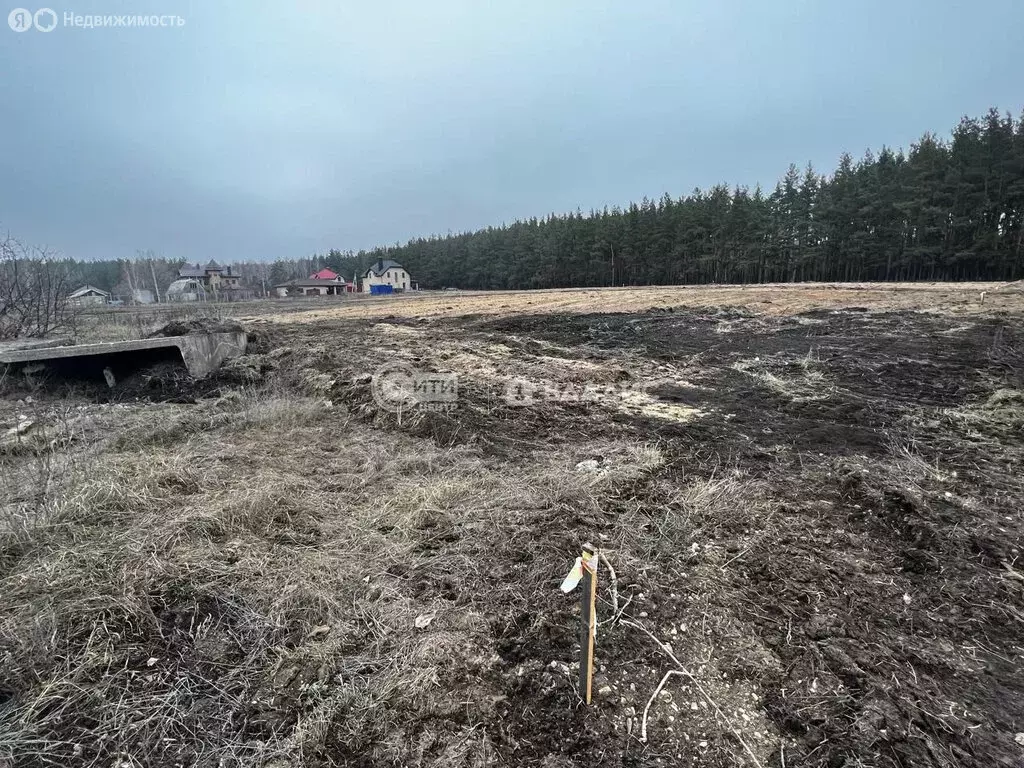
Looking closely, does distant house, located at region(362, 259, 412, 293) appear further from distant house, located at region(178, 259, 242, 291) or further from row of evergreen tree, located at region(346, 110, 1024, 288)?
distant house, located at region(178, 259, 242, 291)

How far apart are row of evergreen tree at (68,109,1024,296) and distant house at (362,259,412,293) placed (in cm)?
1319

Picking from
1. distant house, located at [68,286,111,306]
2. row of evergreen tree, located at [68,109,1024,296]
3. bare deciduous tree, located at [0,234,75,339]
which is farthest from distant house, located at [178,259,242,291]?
bare deciduous tree, located at [0,234,75,339]

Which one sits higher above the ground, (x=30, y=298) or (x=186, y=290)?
(x=186, y=290)

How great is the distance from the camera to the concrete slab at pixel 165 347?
799 centimetres

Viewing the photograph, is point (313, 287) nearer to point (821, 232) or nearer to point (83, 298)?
point (83, 298)

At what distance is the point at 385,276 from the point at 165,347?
75.8 metres

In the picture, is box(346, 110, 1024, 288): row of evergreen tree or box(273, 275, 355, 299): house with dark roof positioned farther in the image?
box(273, 275, 355, 299): house with dark roof

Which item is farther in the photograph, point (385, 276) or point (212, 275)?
point (385, 276)

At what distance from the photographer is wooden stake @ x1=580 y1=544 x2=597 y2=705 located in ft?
6.22

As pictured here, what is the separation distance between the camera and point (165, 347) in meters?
9.59

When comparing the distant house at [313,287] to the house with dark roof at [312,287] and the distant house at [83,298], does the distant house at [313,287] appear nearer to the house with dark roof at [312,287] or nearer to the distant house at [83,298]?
the house with dark roof at [312,287]

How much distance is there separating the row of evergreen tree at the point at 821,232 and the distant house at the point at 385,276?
519 inches

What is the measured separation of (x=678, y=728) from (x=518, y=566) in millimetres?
1343

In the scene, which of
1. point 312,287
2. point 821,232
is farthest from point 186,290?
point 821,232
